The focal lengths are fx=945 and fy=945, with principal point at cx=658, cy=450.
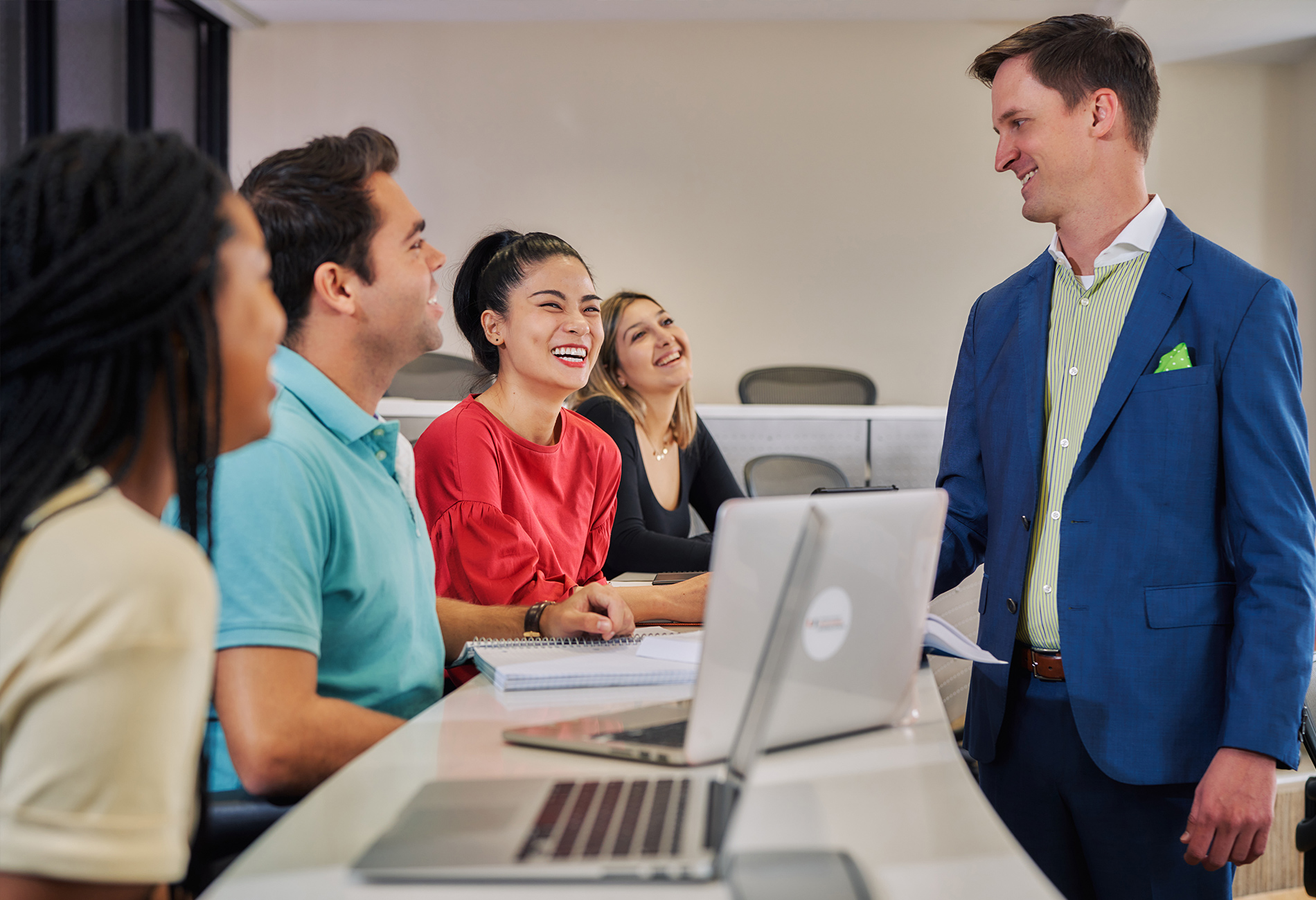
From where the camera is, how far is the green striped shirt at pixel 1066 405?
1.37 metres

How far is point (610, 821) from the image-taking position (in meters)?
0.76

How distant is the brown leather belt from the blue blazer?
0.04m

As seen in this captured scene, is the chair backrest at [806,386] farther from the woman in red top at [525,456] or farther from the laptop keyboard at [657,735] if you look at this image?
the laptop keyboard at [657,735]

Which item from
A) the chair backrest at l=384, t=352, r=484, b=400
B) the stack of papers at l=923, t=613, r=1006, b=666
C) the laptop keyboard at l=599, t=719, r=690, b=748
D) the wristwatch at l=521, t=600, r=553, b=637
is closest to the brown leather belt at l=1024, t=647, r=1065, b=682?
the stack of papers at l=923, t=613, r=1006, b=666

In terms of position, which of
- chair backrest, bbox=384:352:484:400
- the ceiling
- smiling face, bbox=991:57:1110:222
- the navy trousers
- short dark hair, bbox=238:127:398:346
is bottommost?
the navy trousers

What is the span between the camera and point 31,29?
4.51 meters

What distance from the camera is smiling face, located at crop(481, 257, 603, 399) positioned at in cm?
189

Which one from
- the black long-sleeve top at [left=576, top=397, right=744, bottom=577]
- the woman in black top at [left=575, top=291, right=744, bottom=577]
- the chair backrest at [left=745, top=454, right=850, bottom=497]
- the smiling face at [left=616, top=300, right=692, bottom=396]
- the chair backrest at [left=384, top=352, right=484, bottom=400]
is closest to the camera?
the black long-sleeve top at [left=576, top=397, right=744, bottom=577]

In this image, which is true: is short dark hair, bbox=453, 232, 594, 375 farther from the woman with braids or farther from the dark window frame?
the dark window frame

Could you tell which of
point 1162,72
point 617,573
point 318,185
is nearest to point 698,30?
point 1162,72

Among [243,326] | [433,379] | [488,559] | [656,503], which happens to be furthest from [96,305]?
[433,379]

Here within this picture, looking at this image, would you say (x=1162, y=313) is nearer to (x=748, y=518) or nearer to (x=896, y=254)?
(x=748, y=518)

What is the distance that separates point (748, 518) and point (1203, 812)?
0.81 m

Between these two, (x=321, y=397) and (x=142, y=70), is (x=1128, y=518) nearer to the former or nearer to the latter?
(x=321, y=397)
